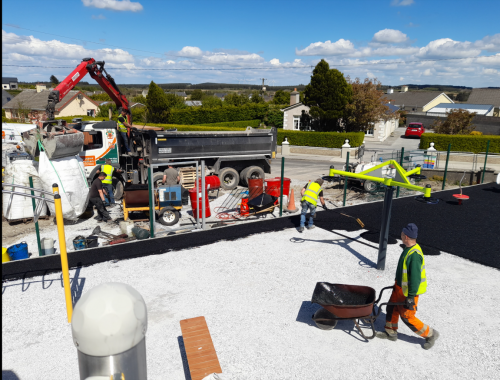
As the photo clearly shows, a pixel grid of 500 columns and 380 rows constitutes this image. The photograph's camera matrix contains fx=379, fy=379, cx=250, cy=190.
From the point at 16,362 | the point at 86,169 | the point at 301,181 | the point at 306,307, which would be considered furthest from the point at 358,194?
the point at 16,362

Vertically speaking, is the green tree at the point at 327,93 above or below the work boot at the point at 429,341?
above

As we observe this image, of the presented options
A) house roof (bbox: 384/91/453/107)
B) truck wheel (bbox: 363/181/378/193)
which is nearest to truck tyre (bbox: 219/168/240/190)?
truck wheel (bbox: 363/181/378/193)

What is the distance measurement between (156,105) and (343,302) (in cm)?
3677

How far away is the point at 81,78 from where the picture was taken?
1420 cm

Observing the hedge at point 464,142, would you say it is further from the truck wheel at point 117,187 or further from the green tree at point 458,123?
the truck wheel at point 117,187

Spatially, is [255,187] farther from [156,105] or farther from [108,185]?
[156,105]

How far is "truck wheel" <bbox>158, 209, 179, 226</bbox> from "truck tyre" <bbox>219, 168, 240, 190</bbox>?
4.55m

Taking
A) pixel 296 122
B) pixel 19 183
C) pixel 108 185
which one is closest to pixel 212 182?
pixel 108 185

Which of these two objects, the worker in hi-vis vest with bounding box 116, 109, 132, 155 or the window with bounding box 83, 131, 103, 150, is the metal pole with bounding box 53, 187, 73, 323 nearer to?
the window with bounding box 83, 131, 103, 150

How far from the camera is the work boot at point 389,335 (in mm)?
5832

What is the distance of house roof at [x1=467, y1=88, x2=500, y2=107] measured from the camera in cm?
6731

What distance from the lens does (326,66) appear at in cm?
3044

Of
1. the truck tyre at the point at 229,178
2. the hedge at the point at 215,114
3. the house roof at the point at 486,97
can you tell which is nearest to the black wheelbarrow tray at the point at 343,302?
the truck tyre at the point at 229,178

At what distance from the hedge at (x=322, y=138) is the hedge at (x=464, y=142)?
4.76m
